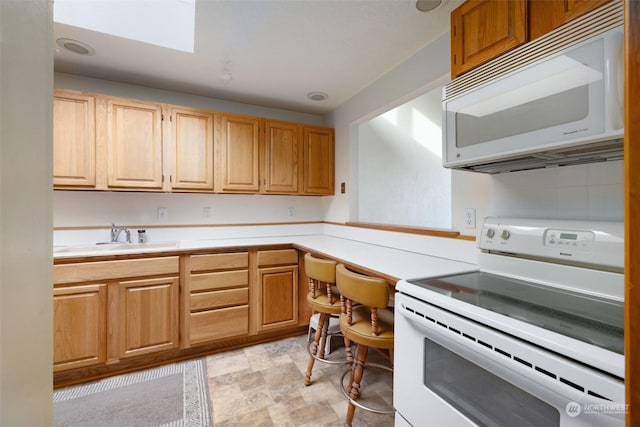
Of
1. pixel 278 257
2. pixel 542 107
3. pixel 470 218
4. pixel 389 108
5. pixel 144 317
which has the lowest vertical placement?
pixel 144 317

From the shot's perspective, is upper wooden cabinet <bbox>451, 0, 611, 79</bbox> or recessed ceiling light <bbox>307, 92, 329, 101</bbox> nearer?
upper wooden cabinet <bbox>451, 0, 611, 79</bbox>

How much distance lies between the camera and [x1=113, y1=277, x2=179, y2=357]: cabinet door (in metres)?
1.98

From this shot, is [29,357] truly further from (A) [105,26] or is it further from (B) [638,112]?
(A) [105,26]

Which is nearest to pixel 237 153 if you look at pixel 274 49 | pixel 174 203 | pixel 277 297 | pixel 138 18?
pixel 174 203

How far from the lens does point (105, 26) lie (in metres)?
1.73

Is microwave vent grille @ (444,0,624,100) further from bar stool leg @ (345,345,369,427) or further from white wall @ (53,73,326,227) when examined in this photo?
white wall @ (53,73,326,227)

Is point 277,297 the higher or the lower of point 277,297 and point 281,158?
the lower

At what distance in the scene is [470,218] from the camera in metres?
1.61

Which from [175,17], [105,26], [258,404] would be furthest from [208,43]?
[258,404]

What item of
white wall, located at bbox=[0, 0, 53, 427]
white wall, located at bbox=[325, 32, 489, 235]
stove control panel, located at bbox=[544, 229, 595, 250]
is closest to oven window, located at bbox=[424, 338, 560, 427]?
stove control panel, located at bbox=[544, 229, 595, 250]

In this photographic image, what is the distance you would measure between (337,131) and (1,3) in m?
2.86

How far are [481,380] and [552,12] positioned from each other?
1284mm

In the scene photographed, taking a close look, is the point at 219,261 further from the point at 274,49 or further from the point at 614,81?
the point at 614,81

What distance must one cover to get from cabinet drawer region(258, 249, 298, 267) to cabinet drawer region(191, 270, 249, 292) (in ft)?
0.55
